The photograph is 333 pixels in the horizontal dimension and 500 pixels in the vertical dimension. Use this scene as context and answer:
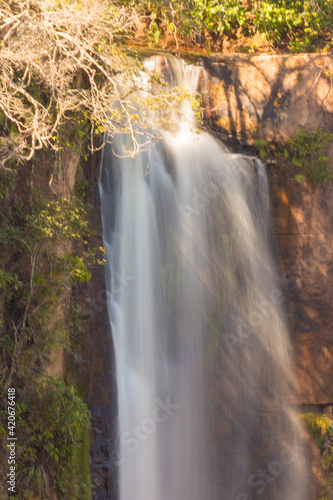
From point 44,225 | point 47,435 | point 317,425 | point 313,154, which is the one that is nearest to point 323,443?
point 317,425

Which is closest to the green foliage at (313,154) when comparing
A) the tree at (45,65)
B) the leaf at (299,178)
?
the leaf at (299,178)

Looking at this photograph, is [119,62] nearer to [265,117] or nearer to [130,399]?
[265,117]

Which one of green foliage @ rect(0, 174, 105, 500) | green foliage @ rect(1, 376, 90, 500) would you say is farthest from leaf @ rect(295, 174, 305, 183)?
green foliage @ rect(1, 376, 90, 500)

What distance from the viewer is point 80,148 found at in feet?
20.9

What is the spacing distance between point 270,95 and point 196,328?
14.1ft

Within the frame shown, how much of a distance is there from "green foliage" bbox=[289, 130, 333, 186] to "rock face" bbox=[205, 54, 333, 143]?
0.63ft

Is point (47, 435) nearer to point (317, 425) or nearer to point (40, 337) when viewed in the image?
point (40, 337)

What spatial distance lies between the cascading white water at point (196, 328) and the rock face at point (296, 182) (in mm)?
322

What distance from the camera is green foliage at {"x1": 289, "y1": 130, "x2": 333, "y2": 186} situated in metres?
8.41

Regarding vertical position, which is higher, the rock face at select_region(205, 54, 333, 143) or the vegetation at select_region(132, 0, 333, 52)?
the vegetation at select_region(132, 0, 333, 52)

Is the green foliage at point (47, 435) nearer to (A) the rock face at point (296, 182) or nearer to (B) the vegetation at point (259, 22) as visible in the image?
(A) the rock face at point (296, 182)

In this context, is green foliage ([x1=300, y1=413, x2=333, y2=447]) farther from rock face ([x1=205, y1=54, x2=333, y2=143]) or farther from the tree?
the tree

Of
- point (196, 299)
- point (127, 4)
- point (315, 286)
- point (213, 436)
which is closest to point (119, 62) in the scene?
point (127, 4)

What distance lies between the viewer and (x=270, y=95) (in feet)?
28.6
